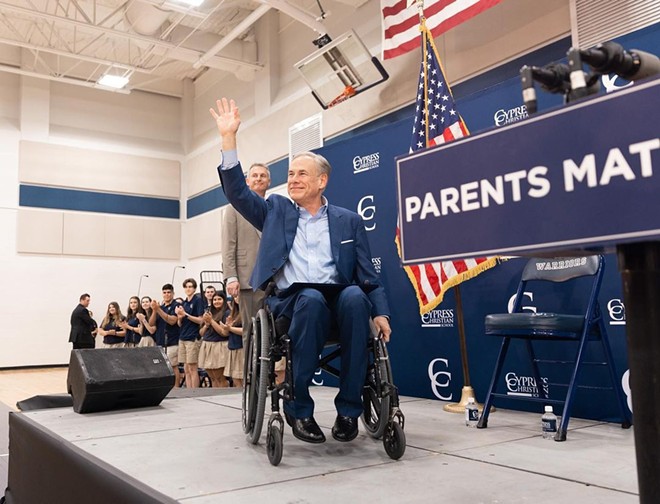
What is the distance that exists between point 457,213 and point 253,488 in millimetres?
1067

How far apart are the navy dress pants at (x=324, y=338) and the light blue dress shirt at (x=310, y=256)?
7.0 inches

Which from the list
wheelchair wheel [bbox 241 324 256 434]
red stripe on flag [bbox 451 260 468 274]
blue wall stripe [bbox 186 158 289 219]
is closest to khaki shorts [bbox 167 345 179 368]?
blue wall stripe [bbox 186 158 289 219]

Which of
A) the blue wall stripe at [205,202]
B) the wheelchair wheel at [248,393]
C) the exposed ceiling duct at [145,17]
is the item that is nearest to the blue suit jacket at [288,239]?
the wheelchair wheel at [248,393]

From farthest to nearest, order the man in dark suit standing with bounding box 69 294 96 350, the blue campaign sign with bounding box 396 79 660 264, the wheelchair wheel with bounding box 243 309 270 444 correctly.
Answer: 1. the man in dark suit standing with bounding box 69 294 96 350
2. the wheelchair wheel with bounding box 243 309 270 444
3. the blue campaign sign with bounding box 396 79 660 264

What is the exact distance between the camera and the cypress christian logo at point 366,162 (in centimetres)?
390

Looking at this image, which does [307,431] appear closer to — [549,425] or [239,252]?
[549,425]

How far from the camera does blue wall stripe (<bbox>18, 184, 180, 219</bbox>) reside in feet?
32.9

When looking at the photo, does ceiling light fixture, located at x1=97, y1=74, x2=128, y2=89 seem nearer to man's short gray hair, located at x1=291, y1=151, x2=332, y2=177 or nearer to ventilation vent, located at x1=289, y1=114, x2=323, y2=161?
ventilation vent, located at x1=289, y1=114, x2=323, y2=161

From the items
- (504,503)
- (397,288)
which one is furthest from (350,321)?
(397,288)

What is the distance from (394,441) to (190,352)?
14.9 ft

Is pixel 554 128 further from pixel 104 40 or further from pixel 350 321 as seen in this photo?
pixel 104 40

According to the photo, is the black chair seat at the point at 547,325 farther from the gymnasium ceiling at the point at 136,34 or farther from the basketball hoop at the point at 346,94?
the gymnasium ceiling at the point at 136,34

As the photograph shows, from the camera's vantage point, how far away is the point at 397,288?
3.74m

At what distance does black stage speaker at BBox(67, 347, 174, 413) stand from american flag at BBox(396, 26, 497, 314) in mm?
1470
